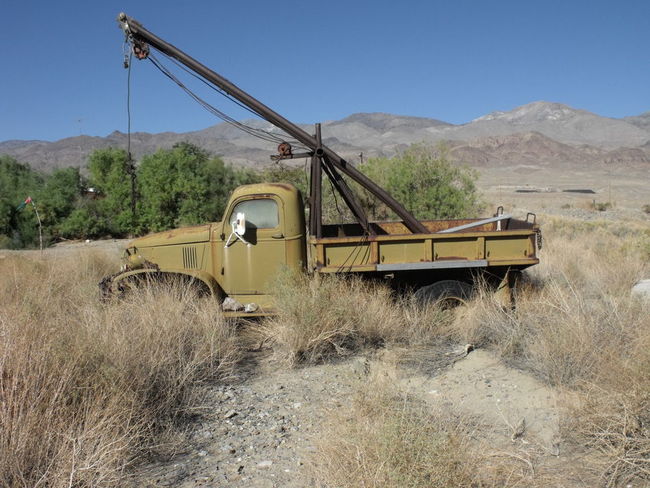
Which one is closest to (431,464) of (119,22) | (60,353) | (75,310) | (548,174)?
(60,353)

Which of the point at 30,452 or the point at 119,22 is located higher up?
the point at 119,22

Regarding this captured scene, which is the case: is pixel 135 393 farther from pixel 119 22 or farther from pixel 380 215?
pixel 380 215

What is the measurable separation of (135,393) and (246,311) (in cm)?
267

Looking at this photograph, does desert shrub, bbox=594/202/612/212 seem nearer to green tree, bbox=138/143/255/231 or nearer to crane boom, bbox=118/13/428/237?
green tree, bbox=138/143/255/231

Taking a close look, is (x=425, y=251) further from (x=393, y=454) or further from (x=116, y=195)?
(x=116, y=195)

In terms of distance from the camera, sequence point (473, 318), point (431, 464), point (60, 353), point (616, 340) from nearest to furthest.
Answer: point (431, 464)
point (60, 353)
point (616, 340)
point (473, 318)

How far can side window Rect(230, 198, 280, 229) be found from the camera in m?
7.05

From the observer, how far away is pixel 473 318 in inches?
257

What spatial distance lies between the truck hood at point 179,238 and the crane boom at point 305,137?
146 centimetres

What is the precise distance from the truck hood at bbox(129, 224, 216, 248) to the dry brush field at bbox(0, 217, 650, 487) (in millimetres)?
781

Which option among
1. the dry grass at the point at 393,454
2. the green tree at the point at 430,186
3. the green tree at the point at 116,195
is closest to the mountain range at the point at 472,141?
the green tree at the point at 116,195

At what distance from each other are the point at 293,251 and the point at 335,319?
132 cm

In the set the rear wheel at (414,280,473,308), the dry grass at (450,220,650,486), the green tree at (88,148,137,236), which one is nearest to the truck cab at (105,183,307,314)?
the rear wheel at (414,280,473,308)

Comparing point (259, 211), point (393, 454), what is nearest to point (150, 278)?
point (259, 211)
